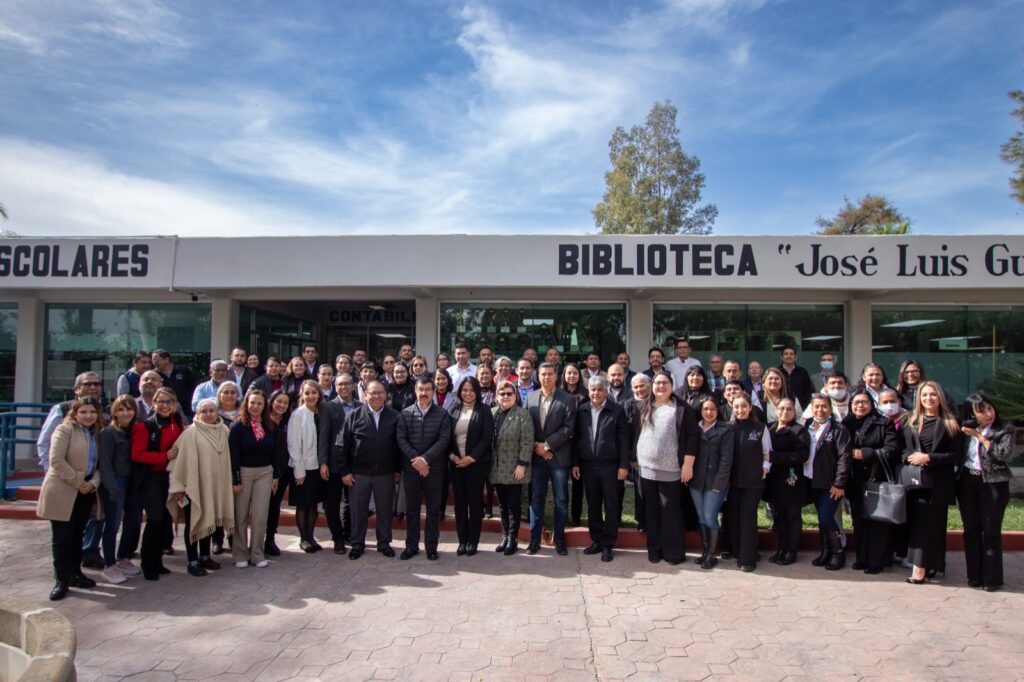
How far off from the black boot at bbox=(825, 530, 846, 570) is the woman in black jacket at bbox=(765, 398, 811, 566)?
27cm

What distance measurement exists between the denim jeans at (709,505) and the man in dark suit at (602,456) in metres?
0.73

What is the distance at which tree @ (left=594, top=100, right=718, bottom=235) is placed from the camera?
29750mm

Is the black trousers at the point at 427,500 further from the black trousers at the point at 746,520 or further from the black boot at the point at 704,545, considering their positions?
the black trousers at the point at 746,520

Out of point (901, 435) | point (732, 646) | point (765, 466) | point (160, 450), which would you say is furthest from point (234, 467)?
point (901, 435)

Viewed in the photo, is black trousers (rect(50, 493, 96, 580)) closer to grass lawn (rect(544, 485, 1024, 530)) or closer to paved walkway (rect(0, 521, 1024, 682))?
paved walkway (rect(0, 521, 1024, 682))

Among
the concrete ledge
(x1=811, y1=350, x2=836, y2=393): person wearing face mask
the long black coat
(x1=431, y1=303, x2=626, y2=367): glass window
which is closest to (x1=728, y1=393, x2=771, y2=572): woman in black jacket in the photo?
the long black coat

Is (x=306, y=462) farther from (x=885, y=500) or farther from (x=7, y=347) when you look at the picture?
(x=7, y=347)

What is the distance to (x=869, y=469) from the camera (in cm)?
546

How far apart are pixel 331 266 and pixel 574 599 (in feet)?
21.4

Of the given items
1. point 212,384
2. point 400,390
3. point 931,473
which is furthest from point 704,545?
point 212,384

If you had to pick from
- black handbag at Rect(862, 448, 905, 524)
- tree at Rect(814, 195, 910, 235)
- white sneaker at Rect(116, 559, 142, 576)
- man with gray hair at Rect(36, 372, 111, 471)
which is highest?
tree at Rect(814, 195, 910, 235)

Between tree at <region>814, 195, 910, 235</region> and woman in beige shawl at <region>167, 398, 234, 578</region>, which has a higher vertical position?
tree at <region>814, 195, 910, 235</region>

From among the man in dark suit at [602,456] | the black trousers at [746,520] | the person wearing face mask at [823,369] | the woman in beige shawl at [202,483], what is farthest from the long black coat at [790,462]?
the woman in beige shawl at [202,483]

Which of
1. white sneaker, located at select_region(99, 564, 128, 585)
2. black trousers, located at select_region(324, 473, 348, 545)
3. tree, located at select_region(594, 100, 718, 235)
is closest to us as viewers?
white sneaker, located at select_region(99, 564, 128, 585)
